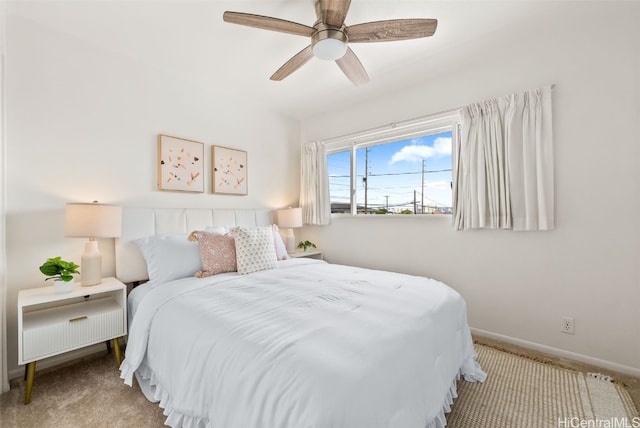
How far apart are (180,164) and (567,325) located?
12.4 feet

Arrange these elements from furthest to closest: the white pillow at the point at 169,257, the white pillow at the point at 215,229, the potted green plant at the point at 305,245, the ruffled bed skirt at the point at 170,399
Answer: the potted green plant at the point at 305,245 → the white pillow at the point at 215,229 → the white pillow at the point at 169,257 → the ruffled bed skirt at the point at 170,399

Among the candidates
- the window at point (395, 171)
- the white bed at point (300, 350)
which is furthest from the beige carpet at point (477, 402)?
the window at point (395, 171)

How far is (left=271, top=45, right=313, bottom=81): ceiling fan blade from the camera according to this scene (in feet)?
6.57

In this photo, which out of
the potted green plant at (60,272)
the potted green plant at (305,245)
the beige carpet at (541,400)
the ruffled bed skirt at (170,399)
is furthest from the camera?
the potted green plant at (305,245)

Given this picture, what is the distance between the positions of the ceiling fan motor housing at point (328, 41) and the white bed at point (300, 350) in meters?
1.62

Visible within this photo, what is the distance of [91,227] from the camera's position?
2000 millimetres

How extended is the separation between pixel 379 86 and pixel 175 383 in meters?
3.20

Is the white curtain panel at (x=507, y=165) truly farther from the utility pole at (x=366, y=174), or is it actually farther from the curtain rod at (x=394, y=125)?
the utility pole at (x=366, y=174)

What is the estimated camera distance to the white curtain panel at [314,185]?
3.86 meters

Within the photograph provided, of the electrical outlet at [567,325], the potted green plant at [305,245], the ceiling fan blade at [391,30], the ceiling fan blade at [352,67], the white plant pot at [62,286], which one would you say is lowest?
the electrical outlet at [567,325]

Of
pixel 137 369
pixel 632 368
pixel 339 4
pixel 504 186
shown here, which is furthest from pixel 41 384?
pixel 632 368

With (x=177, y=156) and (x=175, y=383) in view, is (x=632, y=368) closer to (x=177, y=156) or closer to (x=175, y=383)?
(x=175, y=383)

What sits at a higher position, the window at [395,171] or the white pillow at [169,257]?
the window at [395,171]

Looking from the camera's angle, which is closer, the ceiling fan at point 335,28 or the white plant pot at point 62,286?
the ceiling fan at point 335,28
